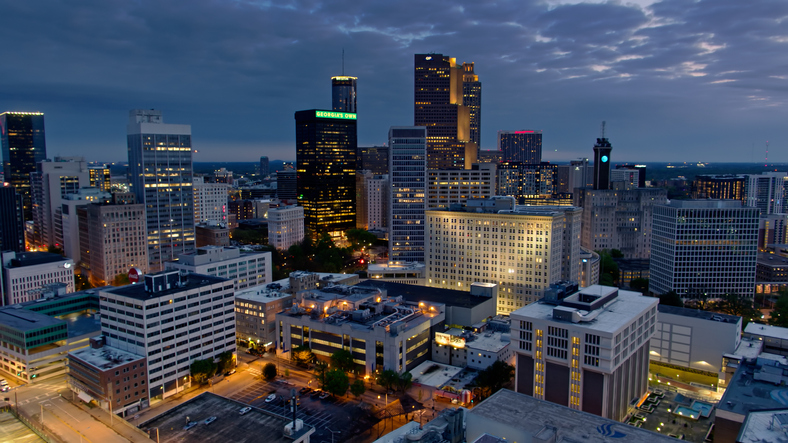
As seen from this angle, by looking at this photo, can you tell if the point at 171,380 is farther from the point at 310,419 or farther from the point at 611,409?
the point at 611,409

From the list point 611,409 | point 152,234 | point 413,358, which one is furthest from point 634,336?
point 152,234

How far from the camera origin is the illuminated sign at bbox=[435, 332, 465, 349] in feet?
375

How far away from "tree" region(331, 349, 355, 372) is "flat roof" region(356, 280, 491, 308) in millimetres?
31318

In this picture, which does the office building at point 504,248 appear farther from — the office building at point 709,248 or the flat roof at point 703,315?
the flat roof at point 703,315

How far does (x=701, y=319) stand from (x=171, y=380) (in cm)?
11539

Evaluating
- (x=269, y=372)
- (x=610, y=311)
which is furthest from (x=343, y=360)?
(x=610, y=311)

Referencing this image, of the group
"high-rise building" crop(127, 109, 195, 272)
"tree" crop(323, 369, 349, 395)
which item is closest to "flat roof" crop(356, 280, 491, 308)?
"tree" crop(323, 369, 349, 395)

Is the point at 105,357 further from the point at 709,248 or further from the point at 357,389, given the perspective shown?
the point at 709,248

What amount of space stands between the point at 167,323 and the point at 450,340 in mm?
60611

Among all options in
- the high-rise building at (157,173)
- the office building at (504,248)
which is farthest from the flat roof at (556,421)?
the high-rise building at (157,173)

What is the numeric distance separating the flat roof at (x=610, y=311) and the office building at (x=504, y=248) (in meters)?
41.5

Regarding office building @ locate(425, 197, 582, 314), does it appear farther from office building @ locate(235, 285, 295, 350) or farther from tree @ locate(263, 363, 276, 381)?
tree @ locate(263, 363, 276, 381)

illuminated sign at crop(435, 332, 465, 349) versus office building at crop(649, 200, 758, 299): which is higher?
office building at crop(649, 200, 758, 299)

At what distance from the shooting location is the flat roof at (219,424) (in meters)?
75.0
